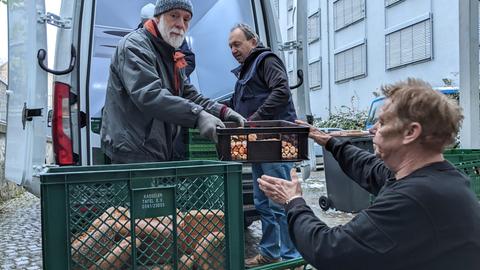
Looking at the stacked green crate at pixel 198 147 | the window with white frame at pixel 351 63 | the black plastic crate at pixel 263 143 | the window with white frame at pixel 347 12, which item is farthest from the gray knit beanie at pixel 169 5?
the window with white frame at pixel 347 12

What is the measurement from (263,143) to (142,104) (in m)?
0.59

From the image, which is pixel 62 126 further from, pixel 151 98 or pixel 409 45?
pixel 409 45

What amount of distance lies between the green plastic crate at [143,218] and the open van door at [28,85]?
2.05 meters

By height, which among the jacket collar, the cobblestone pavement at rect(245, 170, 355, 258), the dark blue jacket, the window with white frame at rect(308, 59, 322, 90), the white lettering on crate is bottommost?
the cobblestone pavement at rect(245, 170, 355, 258)

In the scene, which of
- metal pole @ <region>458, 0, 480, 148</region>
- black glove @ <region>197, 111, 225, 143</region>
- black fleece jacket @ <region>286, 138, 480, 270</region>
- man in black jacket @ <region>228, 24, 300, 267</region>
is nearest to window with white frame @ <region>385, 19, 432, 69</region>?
metal pole @ <region>458, 0, 480, 148</region>

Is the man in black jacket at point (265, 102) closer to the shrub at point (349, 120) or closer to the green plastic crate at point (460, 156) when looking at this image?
the green plastic crate at point (460, 156)

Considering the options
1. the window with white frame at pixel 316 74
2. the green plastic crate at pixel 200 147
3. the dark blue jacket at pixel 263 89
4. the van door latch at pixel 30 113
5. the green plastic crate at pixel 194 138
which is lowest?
the green plastic crate at pixel 200 147

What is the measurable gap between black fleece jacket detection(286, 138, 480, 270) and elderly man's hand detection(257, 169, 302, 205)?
258mm

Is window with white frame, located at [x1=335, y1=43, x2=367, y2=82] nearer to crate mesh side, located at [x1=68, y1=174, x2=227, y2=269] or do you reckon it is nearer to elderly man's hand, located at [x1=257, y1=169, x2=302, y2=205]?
elderly man's hand, located at [x1=257, y1=169, x2=302, y2=205]

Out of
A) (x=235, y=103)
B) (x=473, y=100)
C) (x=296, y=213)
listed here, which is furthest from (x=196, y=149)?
(x=473, y=100)

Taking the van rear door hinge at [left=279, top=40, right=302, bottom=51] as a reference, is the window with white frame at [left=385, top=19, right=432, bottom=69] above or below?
above

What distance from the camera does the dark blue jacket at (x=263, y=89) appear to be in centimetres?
329

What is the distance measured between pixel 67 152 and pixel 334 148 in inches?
72.6

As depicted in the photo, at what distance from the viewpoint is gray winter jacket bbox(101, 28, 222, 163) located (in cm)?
229
